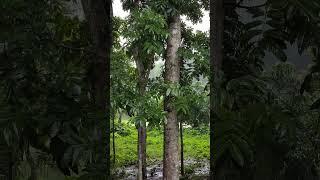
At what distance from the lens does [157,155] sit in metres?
12.9

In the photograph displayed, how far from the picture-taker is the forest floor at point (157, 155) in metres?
10.5

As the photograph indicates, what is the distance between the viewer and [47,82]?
153 centimetres

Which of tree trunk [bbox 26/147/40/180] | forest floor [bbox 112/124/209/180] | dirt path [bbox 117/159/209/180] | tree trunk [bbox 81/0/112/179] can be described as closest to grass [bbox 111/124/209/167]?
forest floor [bbox 112/124/209/180]

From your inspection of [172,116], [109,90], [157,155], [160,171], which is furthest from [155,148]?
[109,90]

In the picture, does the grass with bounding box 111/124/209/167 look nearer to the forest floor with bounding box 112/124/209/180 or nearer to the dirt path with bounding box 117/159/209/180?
the forest floor with bounding box 112/124/209/180

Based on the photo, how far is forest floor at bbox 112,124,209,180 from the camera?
10.5 m

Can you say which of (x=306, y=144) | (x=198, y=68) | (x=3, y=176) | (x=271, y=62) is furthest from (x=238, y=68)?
(x=198, y=68)

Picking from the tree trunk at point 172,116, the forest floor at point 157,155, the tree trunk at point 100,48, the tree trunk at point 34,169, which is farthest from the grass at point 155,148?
the tree trunk at point 100,48

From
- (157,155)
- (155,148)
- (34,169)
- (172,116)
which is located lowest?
(157,155)

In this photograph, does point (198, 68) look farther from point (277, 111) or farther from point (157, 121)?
point (277, 111)

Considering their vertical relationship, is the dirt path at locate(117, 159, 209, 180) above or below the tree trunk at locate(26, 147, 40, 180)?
below

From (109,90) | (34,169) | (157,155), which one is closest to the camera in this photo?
(109,90)

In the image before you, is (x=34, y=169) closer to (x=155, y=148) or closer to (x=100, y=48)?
(x=100, y=48)

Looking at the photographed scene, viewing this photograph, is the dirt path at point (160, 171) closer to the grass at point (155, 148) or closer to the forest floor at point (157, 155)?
the forest floor at point (157, 155)
